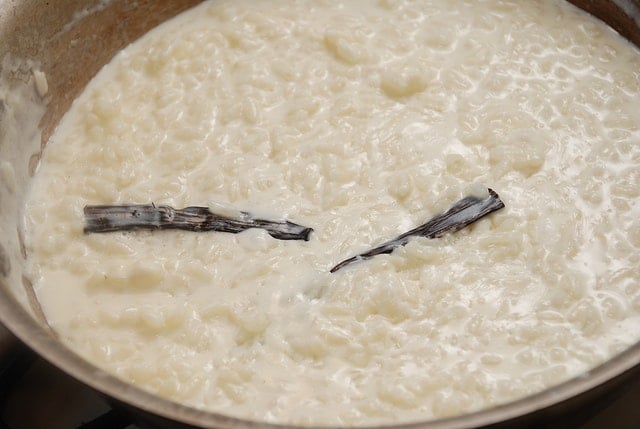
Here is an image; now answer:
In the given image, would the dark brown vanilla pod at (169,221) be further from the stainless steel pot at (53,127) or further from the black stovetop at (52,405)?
the black stovetop at (52,405)

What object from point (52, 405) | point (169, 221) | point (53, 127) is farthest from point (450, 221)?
point (53, 127)

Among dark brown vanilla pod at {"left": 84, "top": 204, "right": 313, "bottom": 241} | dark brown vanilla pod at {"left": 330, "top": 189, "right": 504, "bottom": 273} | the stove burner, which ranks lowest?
the stove burner

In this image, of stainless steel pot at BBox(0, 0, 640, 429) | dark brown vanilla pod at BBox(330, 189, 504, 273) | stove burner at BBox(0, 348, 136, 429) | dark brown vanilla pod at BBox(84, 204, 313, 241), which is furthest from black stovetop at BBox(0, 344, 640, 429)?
dark brown vanilla pod at BBox(330, 189, 504, 273)

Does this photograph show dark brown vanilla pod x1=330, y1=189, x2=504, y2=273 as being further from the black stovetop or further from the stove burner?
the stove burner

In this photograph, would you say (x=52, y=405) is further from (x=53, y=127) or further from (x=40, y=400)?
(x=53, y=127)

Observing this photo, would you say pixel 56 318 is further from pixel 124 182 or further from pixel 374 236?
pixel 374 236

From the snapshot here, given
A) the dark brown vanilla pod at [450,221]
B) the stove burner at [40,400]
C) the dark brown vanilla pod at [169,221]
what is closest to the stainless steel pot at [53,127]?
the stove burner at [40,400]
